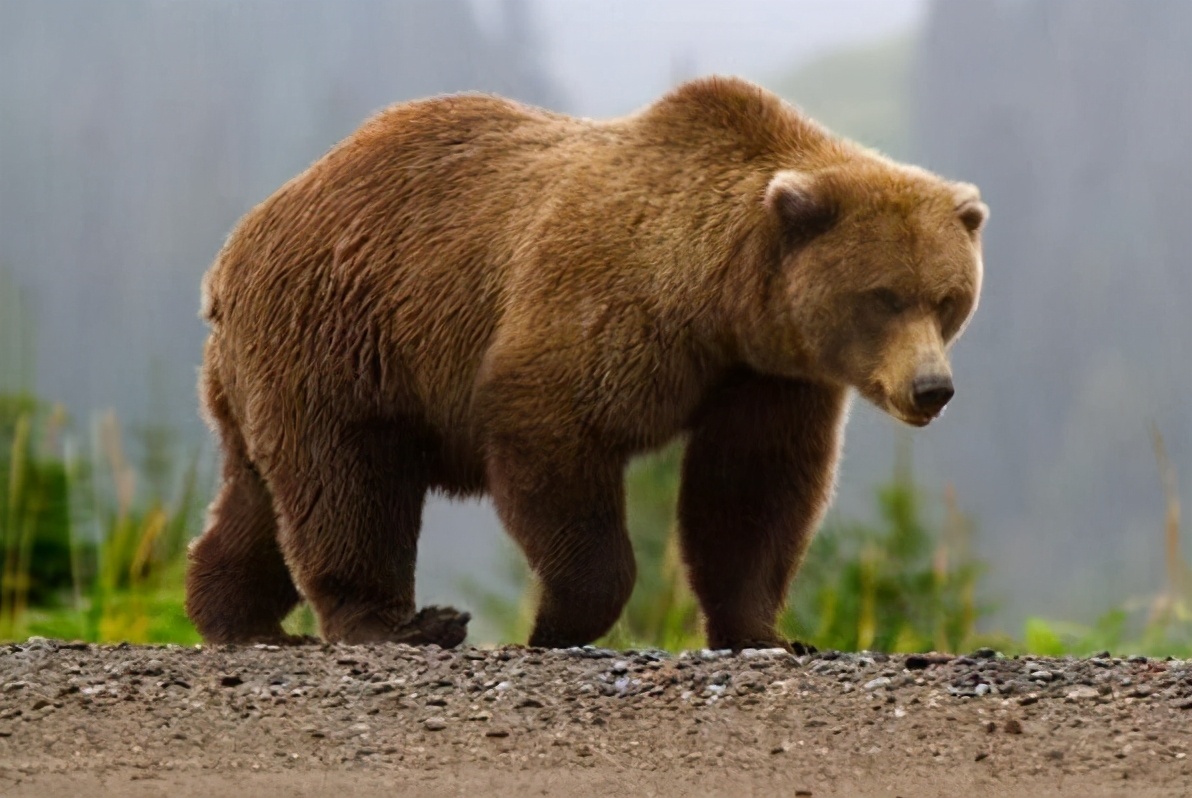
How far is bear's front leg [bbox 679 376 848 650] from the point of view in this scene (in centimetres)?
648

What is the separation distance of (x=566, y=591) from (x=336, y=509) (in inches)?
42.6

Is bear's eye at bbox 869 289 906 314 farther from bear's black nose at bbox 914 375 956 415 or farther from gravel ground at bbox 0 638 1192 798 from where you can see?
gravel ground at bbox 0 638 1192 798

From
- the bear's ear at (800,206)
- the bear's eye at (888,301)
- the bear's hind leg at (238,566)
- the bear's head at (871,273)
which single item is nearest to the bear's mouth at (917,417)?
the bear's head at (871,273)

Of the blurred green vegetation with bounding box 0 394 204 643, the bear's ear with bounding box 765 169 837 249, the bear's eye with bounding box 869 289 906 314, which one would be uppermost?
the bear's ear with bounding box 765 169 837 249

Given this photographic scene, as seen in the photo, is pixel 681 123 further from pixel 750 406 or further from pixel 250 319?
pixel 250 319

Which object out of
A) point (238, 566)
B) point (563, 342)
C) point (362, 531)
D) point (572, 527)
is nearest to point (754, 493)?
point (572, 527)

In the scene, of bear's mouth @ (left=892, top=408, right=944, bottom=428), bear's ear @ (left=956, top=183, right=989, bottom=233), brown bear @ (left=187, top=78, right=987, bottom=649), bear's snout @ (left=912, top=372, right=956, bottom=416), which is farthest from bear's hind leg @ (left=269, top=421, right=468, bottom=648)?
bear's ear @ (left=956, top=183, right=989, bottom=233)

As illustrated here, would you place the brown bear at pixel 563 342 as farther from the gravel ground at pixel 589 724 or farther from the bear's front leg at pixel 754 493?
the gravel ground at pixel 589 724

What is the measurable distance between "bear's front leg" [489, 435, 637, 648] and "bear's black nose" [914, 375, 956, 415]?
114 centimetres

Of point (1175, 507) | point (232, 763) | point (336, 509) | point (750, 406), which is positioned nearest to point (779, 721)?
point (232, 763)

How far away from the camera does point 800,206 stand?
5.95 m

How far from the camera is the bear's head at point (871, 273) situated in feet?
19.1

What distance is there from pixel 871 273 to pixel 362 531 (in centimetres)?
219

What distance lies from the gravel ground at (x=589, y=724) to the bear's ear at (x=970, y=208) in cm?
150
